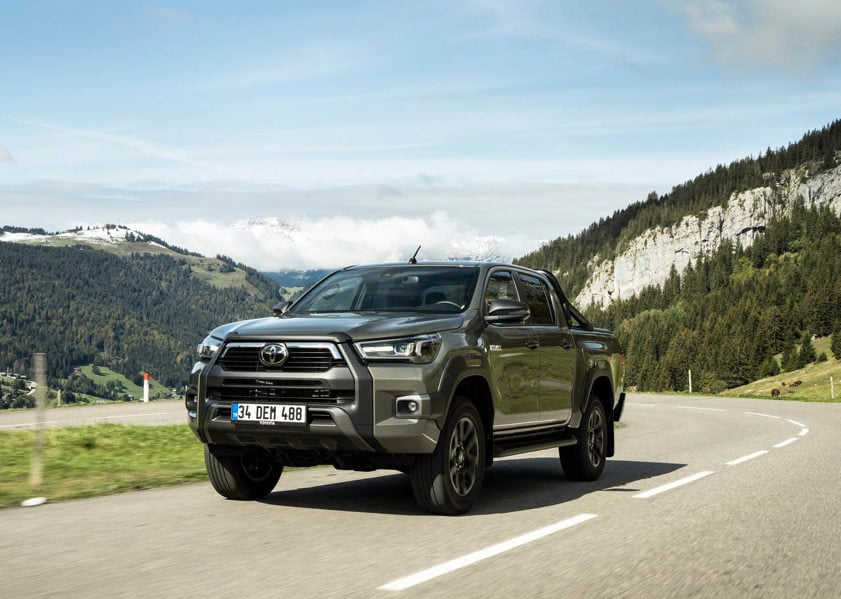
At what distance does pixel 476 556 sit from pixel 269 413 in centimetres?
197

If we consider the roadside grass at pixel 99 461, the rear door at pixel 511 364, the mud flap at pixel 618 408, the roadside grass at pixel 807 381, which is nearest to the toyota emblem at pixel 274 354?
the rear door at pixel 511 364

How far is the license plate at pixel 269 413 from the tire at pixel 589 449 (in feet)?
11.8

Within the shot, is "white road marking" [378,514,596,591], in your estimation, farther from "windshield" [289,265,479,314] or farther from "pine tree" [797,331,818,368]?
"pine tree" [797,331,818,368]

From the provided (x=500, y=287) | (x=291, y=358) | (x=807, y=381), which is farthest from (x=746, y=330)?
(x=291, y=358)

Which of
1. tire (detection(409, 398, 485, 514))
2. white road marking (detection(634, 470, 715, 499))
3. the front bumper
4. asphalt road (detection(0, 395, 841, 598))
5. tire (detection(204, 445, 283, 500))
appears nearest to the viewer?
asphalt road (detection(0, 395, 841, 598))

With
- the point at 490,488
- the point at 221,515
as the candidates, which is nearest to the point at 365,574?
the point at 221,515

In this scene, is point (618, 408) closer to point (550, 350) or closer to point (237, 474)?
point (550, 350)

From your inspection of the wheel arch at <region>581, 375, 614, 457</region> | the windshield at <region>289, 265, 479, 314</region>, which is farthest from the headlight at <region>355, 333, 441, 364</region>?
the wheel arch at <region>581, 375, 614, 457</region>

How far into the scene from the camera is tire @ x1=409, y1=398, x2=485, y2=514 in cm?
685

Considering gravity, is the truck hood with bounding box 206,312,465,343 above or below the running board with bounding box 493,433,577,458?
above

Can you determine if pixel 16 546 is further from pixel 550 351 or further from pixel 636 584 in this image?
pixel 550 351

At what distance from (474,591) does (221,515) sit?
2.96 meters

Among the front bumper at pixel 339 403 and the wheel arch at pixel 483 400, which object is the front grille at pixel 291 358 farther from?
the wheel arch at pixel 483 400

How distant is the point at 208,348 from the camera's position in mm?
7164
